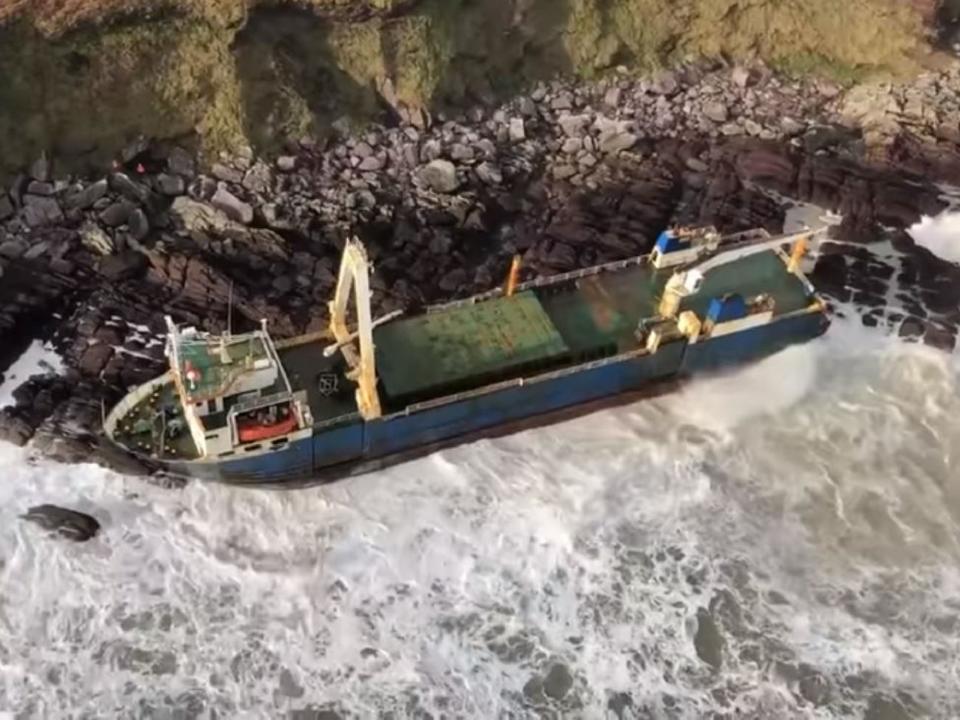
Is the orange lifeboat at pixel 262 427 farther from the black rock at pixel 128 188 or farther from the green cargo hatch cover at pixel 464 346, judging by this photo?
the black rock at pixel 128 188

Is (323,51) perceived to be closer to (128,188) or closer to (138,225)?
(128,188)

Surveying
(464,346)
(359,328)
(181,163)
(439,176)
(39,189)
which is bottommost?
(359,328)

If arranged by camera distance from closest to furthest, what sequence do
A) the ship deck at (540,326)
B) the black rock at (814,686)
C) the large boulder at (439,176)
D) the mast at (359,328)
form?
the black rock at (814,686), the mast at (359,328), the ship deck at (540,326), the large boulder at (439,176)

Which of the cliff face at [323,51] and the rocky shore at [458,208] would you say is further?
the cliff face at [323,51]

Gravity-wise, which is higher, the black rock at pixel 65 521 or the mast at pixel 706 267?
the mast at pixel 706 267

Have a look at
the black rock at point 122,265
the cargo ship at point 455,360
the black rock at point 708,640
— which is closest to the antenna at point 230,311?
the cargo ship at point 455,360

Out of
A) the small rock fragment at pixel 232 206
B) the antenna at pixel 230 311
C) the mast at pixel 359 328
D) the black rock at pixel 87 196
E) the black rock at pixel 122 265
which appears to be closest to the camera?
the mast at pixel 359 328

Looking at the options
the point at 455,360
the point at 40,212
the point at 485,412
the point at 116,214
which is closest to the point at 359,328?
the point at 455,360
